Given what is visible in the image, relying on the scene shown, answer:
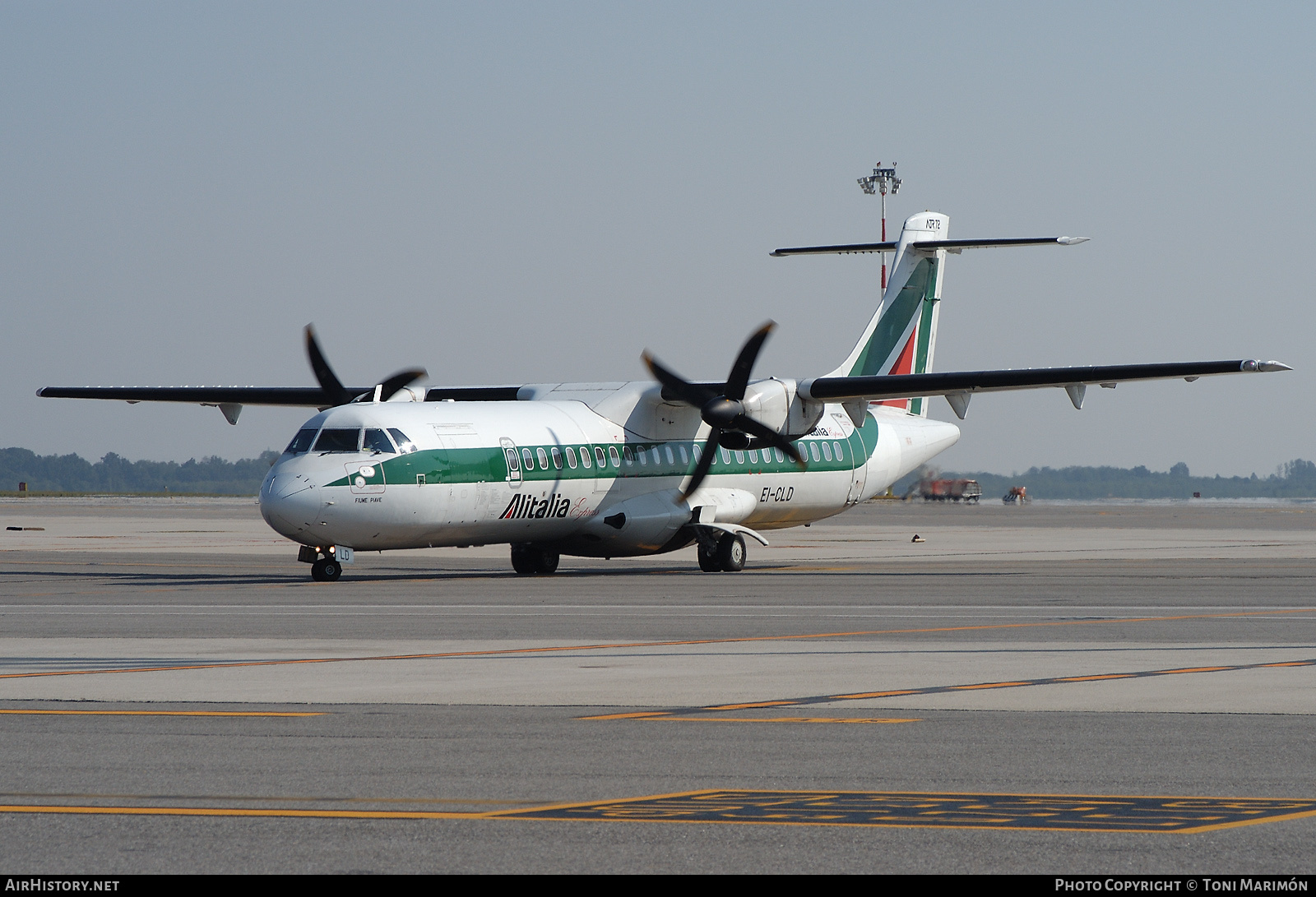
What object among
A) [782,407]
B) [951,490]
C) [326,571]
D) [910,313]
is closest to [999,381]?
[782,407]

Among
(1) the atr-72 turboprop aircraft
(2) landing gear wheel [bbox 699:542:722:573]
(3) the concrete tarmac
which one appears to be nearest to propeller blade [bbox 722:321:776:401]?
(1) the atr-72 turboprop aircraft

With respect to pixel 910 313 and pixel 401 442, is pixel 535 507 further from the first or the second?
pixel 910 313

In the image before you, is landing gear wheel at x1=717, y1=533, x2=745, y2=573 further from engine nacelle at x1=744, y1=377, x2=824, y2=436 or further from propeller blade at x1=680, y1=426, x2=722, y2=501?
engine nacelle at x1=744, y1=377, x2=824, y2=436

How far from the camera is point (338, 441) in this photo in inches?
1085

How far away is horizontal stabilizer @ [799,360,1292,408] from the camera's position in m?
29.8

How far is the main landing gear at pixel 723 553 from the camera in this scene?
32938 mm

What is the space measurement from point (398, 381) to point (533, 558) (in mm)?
4529

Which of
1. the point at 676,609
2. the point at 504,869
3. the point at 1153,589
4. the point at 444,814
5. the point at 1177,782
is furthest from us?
the point at 1153,589

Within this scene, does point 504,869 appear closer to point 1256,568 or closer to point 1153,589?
point 1153,589

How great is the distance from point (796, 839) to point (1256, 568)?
2821 centimetres

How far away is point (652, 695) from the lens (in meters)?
12.5

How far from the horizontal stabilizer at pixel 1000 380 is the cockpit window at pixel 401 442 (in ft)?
28.4

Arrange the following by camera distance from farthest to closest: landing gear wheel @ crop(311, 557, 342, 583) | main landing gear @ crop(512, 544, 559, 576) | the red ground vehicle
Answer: the red ground vehicle < main landing gear @ crop(512, 544, 559, 576) < landing gear wheel @ crop(311, 557, 342, 583)
